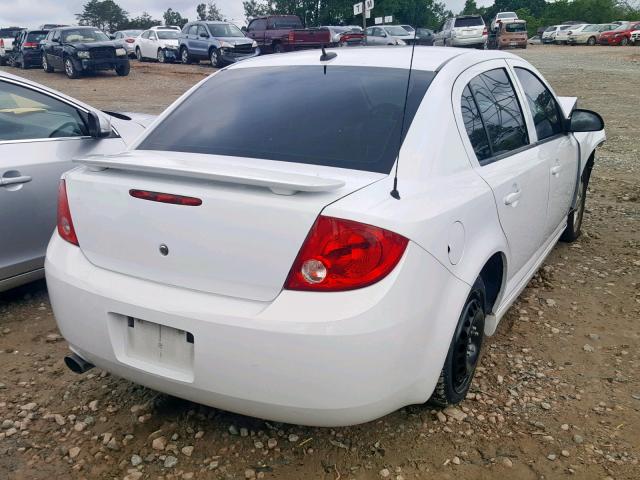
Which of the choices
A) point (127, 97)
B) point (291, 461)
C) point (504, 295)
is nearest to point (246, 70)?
point (504, 295)

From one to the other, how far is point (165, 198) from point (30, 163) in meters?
1.93

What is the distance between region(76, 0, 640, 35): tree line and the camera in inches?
1684

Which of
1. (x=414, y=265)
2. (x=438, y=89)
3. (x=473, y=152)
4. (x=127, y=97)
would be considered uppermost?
(x=438, y=89)

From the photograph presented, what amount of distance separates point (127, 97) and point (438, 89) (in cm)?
1523

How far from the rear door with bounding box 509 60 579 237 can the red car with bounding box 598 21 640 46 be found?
4085 centimetres

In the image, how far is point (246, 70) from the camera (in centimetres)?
330

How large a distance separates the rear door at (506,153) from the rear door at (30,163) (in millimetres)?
2573

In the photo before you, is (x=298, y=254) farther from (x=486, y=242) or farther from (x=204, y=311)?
(x=486, y=242)

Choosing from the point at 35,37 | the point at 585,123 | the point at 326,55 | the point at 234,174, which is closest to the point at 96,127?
the point at 326,55

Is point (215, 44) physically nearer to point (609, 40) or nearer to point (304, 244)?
point (304, 244)

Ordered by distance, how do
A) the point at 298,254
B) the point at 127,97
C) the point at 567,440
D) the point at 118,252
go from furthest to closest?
the point at 127,97, the point at 567,440, the point at 118,252, the point at 298,254

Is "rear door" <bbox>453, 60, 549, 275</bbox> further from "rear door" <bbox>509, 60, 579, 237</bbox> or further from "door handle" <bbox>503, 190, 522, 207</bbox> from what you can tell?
"rear door" <bbox>509, 60, 579, 237</bbox>

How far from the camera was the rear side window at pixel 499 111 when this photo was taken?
2980 mm

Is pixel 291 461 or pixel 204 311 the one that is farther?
pixel 291 461
